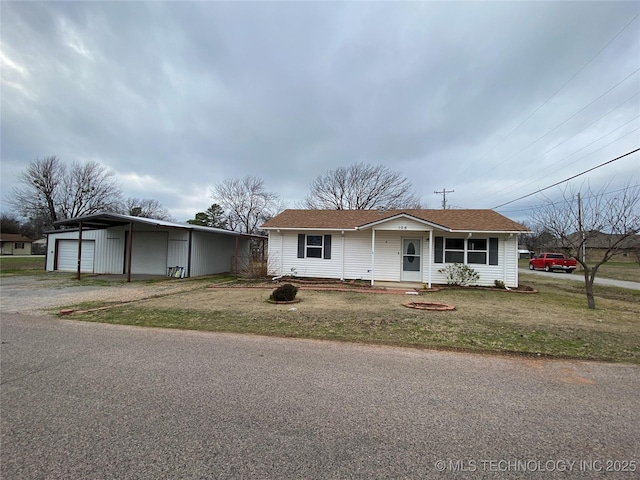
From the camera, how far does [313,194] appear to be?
35062mm

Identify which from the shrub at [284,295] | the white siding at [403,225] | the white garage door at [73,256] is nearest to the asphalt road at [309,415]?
the shrub at [284,295]

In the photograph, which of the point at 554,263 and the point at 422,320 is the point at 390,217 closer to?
the point at 422,320

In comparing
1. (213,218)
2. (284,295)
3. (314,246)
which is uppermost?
(213,218)

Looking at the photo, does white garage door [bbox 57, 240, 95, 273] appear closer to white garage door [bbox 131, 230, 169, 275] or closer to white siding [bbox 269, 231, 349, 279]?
white garage door [bbox 131, 230, 169, 275]

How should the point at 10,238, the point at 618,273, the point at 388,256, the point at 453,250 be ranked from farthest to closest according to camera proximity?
the point at 10,238 → the point at 618,273 → the point at 388,256 → the point at 453,250

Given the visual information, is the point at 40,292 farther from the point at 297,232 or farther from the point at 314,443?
the point at 314,443

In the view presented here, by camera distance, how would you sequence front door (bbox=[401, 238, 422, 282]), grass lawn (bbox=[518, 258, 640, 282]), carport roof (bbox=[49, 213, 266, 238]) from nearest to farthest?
front door (bbox=[401, 238, 422, 282]) < carport roof (bbox=[49, 213, 266, 238]) < grass lawn (bbox=[518, 258, 640, 282])

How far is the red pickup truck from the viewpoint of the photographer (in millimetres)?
26044

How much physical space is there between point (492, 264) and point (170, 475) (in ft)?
46.6

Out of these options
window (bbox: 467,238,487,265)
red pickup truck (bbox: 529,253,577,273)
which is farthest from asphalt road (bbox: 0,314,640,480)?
red pickup truck (bbox: 529,253,577,273)

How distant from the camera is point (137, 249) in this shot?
61.2ft

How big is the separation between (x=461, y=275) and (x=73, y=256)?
22371 mm

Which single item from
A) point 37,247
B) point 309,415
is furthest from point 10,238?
point 309,415

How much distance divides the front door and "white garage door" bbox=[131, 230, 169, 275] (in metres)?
13.2
